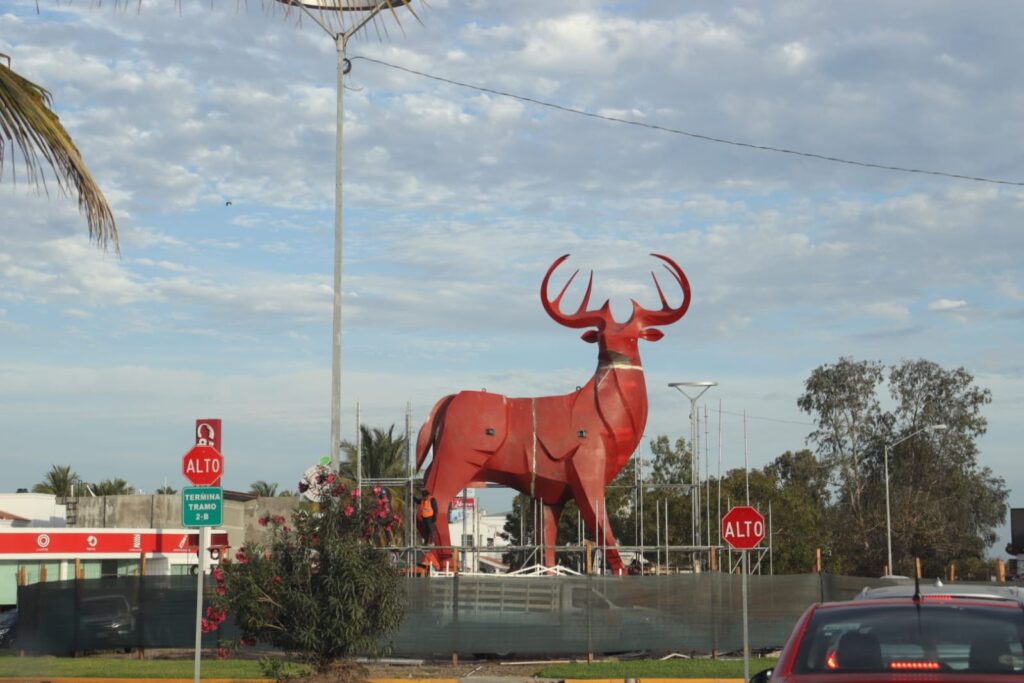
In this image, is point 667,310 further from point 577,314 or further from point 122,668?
point 122,668

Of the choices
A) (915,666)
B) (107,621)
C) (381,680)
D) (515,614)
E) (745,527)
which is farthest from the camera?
(107,621)

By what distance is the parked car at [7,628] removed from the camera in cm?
2664

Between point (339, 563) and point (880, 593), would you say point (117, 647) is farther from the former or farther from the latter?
point (880, 593)

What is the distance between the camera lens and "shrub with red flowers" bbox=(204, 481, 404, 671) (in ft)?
56.0

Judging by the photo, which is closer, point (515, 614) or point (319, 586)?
point (319, 586)

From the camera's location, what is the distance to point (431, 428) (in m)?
29.8

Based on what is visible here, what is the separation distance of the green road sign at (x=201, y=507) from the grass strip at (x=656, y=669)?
7451 millimetres

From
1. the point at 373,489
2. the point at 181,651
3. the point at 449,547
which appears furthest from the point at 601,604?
the point at 181,651

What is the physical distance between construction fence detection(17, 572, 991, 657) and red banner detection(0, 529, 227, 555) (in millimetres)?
18337

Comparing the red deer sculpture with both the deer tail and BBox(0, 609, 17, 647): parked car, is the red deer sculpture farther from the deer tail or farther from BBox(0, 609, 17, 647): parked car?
BBox(0, 609, 17, 647): parked car

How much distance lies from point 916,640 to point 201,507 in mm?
10115

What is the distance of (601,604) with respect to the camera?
2353 cm

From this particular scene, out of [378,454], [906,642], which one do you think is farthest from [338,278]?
[378,454]

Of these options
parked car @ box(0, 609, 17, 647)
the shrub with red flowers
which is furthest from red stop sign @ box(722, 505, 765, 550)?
parked car @ box(0, 609, 17, 647)
